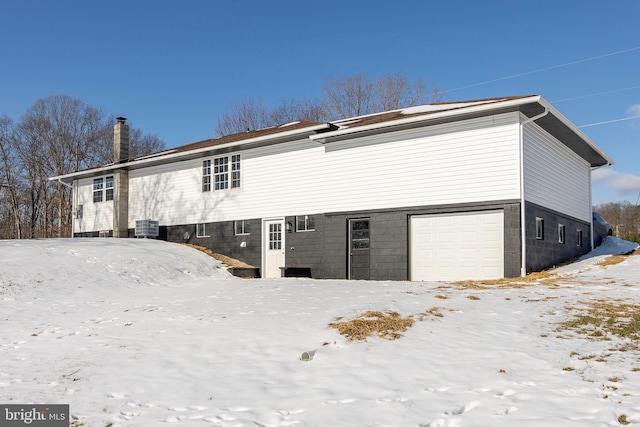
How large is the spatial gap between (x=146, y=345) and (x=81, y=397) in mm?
1981

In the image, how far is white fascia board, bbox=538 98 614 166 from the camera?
14.0m

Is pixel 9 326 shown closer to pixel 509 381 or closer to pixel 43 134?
pixel 509 381

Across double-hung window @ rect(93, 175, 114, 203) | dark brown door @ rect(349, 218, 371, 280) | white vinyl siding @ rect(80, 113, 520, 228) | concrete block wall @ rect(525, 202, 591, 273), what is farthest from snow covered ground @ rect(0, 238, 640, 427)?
double-hung window @ rect(93, 175, 114, 203)

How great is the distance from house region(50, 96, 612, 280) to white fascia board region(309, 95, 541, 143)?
0.04 meters

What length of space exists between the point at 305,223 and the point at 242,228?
3.11m

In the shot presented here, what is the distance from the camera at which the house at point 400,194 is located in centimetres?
1453

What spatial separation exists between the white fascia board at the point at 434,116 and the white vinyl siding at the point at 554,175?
1.31 meters

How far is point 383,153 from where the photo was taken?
653 inches

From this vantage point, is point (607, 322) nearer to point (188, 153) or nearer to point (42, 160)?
point (188, 153)

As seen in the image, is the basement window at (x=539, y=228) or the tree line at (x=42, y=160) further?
the tree line at (x=42, y=160)

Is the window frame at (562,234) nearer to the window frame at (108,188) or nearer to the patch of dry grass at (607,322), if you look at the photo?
the patch of dry grass at (607,322)

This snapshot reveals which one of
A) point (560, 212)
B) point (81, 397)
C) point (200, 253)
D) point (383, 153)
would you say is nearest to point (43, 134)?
point (200, 253)

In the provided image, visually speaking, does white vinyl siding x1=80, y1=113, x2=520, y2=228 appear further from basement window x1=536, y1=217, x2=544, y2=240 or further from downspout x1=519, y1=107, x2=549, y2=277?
basement window x1=536, y1=217, x2=544, y2=240

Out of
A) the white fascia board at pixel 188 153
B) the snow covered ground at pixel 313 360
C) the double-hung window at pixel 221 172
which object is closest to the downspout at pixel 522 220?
the snow covered ground at pixel 313 360
